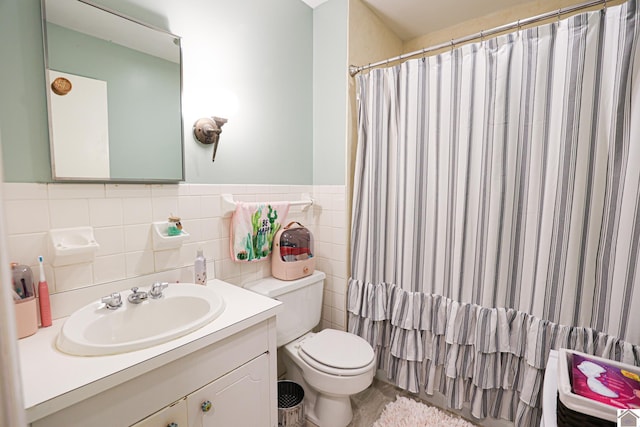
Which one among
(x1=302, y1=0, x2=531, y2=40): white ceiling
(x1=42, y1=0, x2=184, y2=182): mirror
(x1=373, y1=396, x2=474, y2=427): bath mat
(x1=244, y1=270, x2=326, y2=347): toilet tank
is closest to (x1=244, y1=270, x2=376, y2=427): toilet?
(x1=244, y1=270, x2=326, y2=347): toilet tank

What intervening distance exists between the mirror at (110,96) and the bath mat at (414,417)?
1.67 m

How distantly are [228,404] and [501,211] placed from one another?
1449 millimetres

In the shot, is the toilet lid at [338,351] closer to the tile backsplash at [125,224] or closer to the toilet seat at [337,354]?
the toilet seat at [337,354]

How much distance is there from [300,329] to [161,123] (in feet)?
4.25

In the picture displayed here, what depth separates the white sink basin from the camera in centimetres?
87

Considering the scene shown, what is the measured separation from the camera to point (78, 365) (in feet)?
2.69

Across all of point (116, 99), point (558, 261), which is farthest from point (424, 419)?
point (116, 99)

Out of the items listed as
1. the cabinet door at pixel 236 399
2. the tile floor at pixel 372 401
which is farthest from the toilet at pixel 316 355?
the cabinet door at pixel 236 399

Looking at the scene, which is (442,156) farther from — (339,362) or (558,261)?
(339,362)

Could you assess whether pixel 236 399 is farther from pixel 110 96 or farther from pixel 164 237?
pixel 110 96

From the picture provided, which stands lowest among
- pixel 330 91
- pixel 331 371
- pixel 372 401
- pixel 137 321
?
pixel 372 401

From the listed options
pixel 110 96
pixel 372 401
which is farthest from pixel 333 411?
pixel 110 96

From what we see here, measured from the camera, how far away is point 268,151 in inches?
70.2

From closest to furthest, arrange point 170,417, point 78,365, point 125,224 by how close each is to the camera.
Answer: point 78,365, point 170,417, point 125,224
